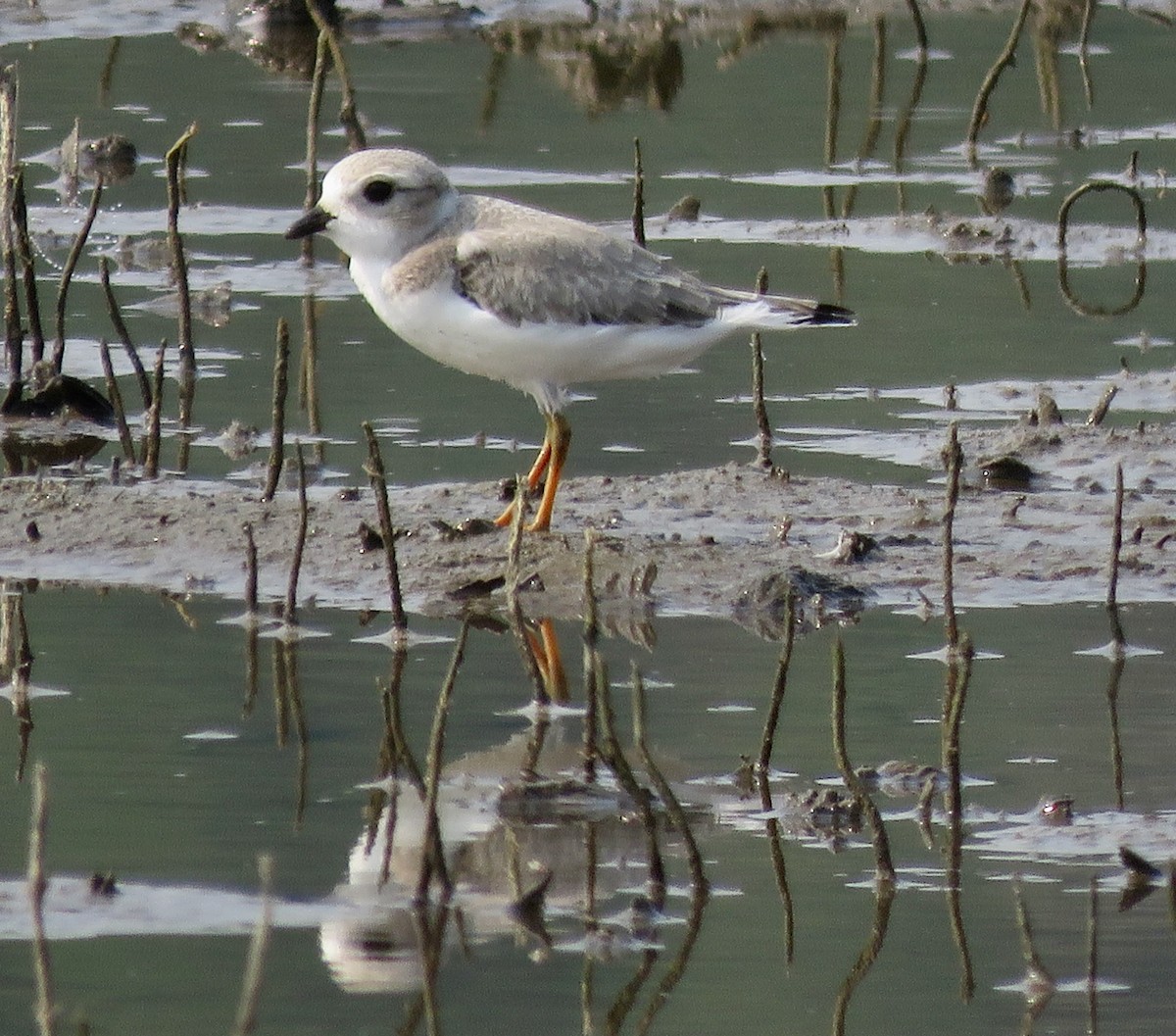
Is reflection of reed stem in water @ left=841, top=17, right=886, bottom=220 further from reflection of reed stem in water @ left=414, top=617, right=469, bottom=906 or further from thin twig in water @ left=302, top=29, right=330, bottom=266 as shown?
reflection of reed stem in water @ left=414, top=617, right=469, bottom=906

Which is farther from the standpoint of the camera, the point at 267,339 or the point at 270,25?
the point at 270,25

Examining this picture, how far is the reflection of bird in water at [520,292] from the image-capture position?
7.55 m

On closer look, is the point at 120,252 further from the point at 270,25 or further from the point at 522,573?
the point at 270,25

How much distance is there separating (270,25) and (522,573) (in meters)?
11.3

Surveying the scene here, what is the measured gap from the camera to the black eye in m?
7.70

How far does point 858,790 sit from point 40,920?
158cm

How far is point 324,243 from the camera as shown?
1246 centimetres

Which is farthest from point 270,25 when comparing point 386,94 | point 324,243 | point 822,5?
point 324,243

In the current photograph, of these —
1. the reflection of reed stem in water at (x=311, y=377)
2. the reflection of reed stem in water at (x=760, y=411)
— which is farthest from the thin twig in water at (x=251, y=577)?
the reflection of reed stem in water at (x=760, y=411)

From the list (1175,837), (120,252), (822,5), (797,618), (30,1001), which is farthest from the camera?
(822,5)

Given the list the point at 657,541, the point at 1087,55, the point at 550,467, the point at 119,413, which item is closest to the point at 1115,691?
the point at 657,541

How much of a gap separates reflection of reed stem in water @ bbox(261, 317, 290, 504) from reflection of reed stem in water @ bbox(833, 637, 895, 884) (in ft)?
8.11

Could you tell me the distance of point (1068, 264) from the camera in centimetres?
1198

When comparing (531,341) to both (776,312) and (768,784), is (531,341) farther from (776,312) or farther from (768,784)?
(768,784)
